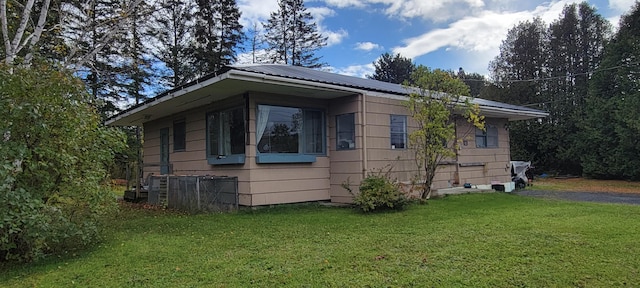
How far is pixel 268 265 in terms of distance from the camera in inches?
146

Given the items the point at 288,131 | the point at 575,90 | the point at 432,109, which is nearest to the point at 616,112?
the point at 575,90

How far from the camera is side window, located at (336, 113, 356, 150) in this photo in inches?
320

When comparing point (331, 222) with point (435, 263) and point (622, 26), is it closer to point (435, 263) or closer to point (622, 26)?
point (435, 263)

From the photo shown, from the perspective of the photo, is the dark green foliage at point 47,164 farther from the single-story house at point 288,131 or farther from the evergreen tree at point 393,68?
the evergreen tree at point 393,68

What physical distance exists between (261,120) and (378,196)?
2.68m

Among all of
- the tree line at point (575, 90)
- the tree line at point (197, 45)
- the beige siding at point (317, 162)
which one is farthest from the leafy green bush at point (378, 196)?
the tree line at point (575, 90)

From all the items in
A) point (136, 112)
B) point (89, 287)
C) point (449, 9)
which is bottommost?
point (89, 287)

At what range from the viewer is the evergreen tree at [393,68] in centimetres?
3347

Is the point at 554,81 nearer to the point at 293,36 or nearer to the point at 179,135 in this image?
the point at 293,36

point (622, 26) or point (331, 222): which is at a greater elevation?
point (622, 26)

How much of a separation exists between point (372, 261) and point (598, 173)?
20.4m

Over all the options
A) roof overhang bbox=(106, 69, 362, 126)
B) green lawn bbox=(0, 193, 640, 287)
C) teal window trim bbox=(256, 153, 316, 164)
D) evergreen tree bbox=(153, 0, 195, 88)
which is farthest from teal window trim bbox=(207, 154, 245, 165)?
evergreen tree bbox=(153, 0, 195, 88)

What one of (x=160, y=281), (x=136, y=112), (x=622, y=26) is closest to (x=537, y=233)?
(x=160, y=281)

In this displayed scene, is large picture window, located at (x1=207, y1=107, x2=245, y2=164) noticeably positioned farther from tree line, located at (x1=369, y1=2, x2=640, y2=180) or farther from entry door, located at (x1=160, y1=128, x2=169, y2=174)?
tree line, located at (x1=369, y1=2, x2=640, y2=180)
